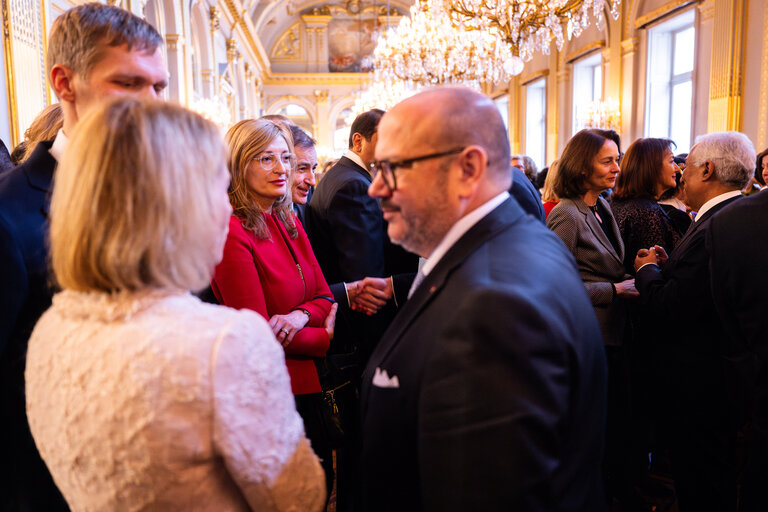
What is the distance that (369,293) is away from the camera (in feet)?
9.34

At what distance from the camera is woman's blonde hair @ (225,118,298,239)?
2.31m

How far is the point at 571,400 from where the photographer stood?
4.03 feet

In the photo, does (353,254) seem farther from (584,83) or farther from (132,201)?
(584,83)

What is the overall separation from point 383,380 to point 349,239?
175 cm

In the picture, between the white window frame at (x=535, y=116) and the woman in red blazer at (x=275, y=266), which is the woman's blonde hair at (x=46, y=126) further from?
the white window frame at (x=535, y=116)

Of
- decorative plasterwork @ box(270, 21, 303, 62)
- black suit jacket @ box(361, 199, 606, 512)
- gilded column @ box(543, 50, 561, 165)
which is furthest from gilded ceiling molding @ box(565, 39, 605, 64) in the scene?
decorative plasterwork @ box(270, 21, 303, 62)

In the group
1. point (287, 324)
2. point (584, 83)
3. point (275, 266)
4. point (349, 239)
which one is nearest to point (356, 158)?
point (349, 239)

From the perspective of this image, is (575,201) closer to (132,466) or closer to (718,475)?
(718,475)

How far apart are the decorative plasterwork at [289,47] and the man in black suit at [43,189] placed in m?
26.3

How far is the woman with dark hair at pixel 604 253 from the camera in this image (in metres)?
3.17

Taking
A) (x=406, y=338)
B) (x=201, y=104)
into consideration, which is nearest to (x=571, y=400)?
(x=406, y=338)

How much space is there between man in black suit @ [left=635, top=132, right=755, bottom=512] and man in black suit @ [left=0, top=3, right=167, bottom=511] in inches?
97.6

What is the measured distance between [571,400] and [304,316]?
1.30m

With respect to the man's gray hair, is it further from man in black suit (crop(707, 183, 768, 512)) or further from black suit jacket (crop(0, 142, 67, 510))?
black suit jacket (crop(0, 142, 67, 510))
